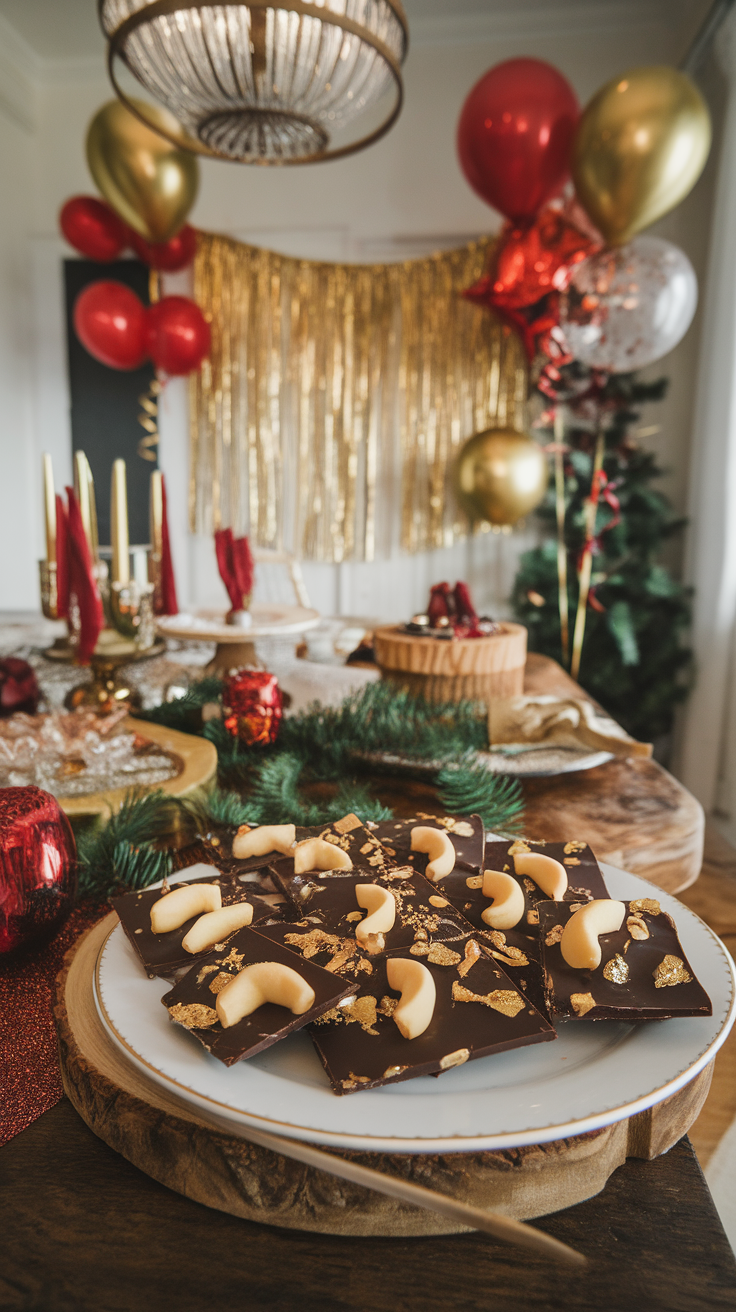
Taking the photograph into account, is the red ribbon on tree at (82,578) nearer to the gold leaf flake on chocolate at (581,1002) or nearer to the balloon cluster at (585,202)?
the gold leaf flake on chocolate at (581,1002)

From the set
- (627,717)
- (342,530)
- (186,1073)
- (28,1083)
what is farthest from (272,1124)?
(342,530)

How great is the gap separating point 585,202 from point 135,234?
1904 mm

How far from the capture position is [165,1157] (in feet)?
1.15

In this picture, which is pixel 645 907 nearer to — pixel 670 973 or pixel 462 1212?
Answer: pixel 670 973

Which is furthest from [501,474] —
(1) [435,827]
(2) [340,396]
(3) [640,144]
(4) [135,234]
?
(1) [435,827]

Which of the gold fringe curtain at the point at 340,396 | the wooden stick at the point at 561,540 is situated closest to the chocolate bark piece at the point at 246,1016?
the wooden stick at the point at 561,540

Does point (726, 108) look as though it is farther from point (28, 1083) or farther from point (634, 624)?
point (28, 1083)

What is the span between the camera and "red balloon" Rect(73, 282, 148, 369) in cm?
303

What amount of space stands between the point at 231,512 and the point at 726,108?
8.38ft

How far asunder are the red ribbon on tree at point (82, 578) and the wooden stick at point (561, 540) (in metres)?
2.30

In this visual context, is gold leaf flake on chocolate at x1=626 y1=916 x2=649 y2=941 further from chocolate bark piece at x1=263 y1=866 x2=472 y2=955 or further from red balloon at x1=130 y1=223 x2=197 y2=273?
red balloon at x1=130 y1=223 x2=197 y2=273

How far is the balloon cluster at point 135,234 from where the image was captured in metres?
2.65

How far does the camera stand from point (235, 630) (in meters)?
1.12

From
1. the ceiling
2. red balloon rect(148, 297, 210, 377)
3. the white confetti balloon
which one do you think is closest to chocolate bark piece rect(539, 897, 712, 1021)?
the white confetti balloon
